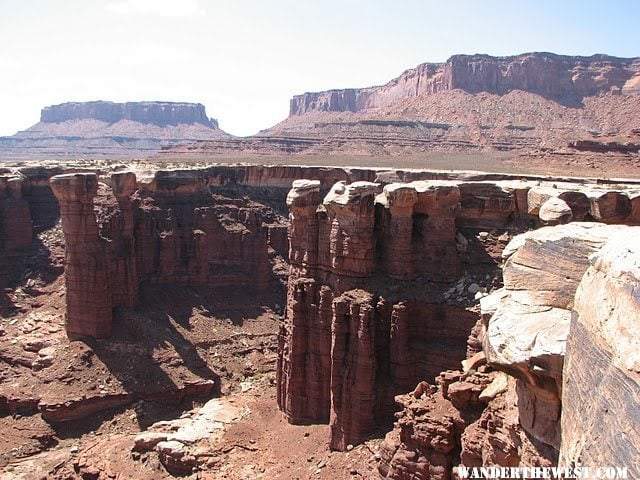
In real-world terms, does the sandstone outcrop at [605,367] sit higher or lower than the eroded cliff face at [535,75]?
lower

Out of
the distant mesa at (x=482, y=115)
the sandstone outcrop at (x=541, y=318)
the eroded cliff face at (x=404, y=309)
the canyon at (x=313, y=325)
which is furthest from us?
the distant mesa at (x=482, y=115)

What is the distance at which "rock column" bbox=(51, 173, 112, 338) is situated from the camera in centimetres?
3412

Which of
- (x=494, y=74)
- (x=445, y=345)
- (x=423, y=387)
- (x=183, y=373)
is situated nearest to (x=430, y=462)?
(x=423, y=387)

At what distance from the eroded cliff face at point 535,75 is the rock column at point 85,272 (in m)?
120

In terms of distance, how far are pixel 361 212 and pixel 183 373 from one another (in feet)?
55.0

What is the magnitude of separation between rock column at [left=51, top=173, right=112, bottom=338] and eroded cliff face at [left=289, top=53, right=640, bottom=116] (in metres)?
120

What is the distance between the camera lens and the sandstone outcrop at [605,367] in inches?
246

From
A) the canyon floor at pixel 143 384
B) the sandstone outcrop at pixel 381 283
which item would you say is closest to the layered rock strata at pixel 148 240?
the canyon floor at pixel 143 384

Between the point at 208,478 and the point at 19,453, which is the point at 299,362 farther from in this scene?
the point at 19,453

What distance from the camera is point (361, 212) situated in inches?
910

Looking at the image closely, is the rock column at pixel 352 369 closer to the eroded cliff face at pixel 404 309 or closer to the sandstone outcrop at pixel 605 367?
the eroded cliff face at pixel 404 309

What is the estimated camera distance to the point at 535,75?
136500mm

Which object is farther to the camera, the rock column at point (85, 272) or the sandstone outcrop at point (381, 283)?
the rock column at point (85, 272)

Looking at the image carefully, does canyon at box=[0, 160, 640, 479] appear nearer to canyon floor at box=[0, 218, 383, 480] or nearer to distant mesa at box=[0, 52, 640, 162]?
canyon floor at box=[0, 218, 383, 480]
